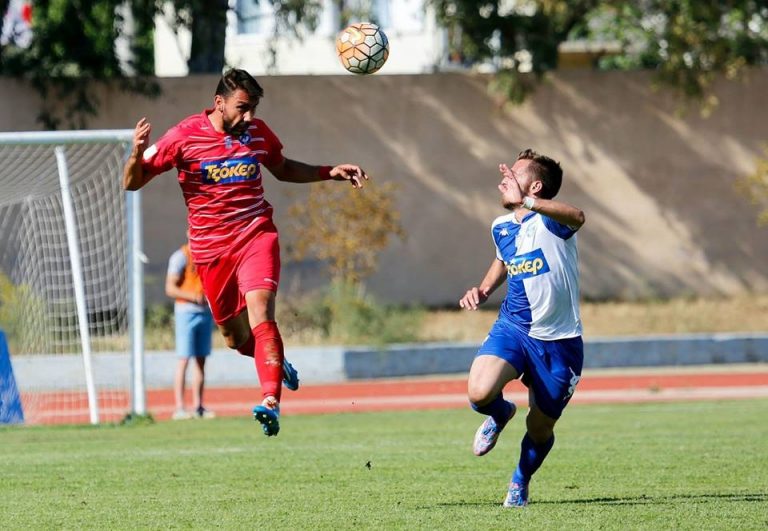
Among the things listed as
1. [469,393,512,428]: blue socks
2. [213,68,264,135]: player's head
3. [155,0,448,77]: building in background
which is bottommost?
[155,0,448,77]: building in background

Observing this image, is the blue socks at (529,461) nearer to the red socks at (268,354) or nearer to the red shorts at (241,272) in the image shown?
the red socks at (268,354)

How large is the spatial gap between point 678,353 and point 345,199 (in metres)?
6.04

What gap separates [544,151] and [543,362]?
58.1 feet

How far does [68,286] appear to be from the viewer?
18.9 metres

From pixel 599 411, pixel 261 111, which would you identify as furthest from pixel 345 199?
pixel 599 411

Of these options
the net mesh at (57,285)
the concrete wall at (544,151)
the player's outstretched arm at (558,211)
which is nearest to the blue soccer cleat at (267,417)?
the player's outstretched arm at (558,211)

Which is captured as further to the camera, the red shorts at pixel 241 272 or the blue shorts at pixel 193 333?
the blue shorts at pixel 193 333

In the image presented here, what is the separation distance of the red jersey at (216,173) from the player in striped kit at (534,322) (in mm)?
1657

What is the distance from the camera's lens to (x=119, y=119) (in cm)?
2462

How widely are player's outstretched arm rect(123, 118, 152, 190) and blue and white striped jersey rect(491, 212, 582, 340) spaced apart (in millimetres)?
2308

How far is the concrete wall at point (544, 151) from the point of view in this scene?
2508cm

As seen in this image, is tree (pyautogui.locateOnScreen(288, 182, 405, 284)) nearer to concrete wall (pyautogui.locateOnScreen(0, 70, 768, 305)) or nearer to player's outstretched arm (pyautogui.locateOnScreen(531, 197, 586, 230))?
concrete wall (pyautogui.locateOnScreen(0, 70, 768, 305))

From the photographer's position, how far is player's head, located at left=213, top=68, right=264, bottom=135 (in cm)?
868

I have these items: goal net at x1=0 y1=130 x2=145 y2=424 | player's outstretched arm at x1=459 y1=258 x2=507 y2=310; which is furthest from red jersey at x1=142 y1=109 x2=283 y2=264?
goal net at x1=0 y1=130 x2=145 y2=424
